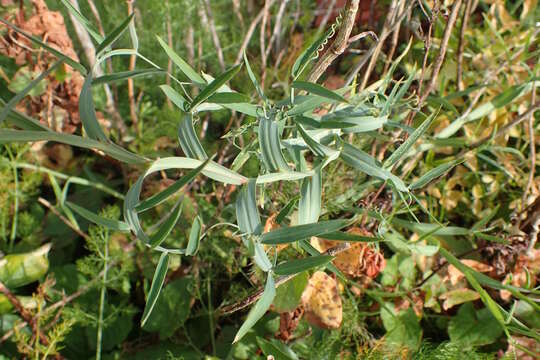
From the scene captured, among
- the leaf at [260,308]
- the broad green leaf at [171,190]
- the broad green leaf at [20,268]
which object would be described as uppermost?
the broad green leaf at [171,190]

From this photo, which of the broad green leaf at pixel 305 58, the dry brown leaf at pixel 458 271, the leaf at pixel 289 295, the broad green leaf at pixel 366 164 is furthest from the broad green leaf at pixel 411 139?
the dry brown leaf at pixel 458 271

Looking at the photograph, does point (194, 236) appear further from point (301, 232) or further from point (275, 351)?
point (275, 351)

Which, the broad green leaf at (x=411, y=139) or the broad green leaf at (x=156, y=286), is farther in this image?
the broad green leaf at (x=411, y=139)

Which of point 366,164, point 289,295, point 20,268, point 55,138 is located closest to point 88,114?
point 55,138

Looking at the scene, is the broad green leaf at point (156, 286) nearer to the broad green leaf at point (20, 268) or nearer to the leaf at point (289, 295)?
the leaf at point (289, 295)

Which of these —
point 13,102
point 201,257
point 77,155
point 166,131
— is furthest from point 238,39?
point 13,102

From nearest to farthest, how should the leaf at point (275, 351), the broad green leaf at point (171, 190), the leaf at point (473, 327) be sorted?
the broad green leaf at point (171, 190)
the leaf at point (275, 351)
the leaf at point (473, 327)

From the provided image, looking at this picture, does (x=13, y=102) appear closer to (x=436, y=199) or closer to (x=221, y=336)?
(x=221, y=336)
